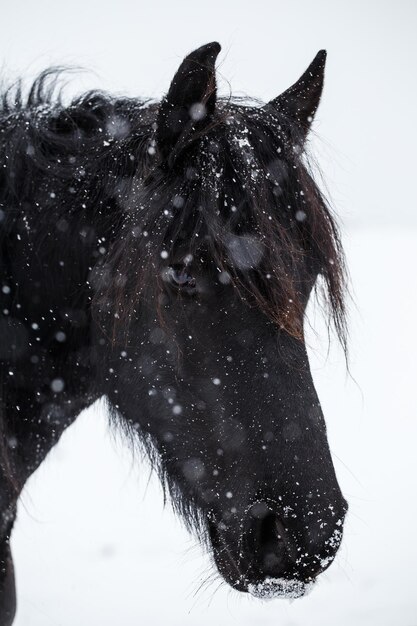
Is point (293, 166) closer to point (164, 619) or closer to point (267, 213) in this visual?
point (267, 213)

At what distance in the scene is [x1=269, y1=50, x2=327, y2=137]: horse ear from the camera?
2346 millimetres

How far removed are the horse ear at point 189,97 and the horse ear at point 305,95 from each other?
52 centimetres

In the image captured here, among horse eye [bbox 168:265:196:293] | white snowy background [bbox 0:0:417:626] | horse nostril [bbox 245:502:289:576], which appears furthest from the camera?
white snowy background [bbox 0:0:417:626]

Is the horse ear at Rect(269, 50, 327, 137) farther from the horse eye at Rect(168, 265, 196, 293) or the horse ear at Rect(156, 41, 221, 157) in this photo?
the horse eye at Rect(168, 265, 196, 293)

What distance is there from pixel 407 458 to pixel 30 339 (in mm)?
6723

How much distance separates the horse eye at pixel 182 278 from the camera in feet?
6.25

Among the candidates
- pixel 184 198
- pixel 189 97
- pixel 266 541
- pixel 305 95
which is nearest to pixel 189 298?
pixel 184 198

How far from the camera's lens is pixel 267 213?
1.95 m

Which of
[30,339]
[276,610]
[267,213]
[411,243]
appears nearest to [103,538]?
[276,610]

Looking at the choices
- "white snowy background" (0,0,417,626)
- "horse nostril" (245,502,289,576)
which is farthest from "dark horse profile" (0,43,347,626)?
"white snowy background" (0,0,417,626)

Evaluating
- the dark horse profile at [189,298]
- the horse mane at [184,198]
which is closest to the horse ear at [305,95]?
the dark horse profile at [189,298]

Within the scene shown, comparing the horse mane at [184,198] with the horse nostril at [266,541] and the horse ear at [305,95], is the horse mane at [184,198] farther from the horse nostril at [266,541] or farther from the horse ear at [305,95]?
the horse nostril at [266,541]

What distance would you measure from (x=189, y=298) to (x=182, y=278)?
8 centimetres

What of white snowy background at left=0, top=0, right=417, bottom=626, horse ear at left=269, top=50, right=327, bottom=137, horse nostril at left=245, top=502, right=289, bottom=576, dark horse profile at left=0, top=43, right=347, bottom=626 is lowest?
white snowy background at left=0, top=0, right=417, bottom=626
